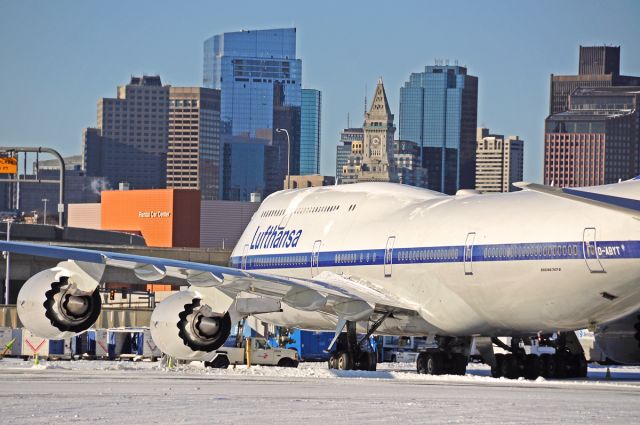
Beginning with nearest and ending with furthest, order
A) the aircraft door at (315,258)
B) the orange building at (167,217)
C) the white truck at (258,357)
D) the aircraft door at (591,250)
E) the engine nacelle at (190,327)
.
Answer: the aircraft door at (591,250) → the engine nacelle at (190,327) → the aircraft door at (315,258) → the white truck at (258,357) → the orange building at (167,217)

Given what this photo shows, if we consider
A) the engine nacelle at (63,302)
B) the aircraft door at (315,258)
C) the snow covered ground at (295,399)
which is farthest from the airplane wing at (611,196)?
the aircraft door at (315,258)

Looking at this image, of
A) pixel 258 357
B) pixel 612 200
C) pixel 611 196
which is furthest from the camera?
pixel 258 357

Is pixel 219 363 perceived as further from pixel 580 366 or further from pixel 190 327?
pixel 580 366

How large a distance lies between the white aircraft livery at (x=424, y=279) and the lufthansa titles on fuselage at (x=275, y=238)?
263mm

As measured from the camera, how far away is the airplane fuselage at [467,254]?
30875mm

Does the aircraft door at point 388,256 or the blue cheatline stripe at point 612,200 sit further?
the aircraft door at point 388,256

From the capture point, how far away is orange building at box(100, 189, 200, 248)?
540 feet

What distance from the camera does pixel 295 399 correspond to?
2378 centimetres

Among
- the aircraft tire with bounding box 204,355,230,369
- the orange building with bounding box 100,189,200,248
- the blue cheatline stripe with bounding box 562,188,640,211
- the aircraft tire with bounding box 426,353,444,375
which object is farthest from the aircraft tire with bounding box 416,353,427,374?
the orange building with bounding box 100,189,200,248

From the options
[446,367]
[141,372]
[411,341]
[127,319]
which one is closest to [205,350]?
[141,372]

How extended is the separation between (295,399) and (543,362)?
14103 millimetres

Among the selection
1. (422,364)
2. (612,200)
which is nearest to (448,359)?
(422,364)

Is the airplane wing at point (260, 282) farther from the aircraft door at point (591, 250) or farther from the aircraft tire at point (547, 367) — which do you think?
the aircraft door at point (591, 250)

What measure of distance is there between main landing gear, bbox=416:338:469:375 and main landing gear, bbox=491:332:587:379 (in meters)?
0.87
